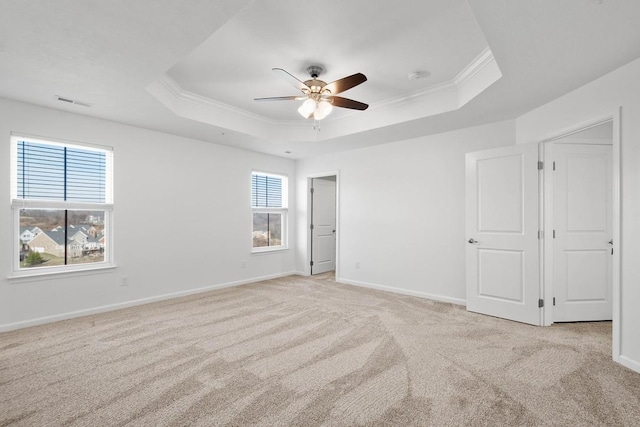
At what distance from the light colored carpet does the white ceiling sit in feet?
8.20

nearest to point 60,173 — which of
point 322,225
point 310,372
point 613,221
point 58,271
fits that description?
point 58,271

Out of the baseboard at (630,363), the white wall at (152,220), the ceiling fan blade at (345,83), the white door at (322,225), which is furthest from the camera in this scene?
the white door at (322,225)

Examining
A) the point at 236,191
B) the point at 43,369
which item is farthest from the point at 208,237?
the point at 43,369

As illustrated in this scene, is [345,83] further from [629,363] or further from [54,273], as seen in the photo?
[54,273]

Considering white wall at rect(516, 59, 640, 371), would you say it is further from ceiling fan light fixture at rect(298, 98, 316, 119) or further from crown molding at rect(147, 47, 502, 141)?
ceiling fan light fixture at rect(298, 98, 316, 119)

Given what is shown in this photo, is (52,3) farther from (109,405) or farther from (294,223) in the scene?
(294,223)

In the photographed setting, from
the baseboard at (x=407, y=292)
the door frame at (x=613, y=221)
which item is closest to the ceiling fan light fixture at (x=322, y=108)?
the door frame at (x=613, y=221)

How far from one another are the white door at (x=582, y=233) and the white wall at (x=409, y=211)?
78 centimetres

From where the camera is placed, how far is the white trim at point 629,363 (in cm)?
239

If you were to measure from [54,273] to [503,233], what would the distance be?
213 inches

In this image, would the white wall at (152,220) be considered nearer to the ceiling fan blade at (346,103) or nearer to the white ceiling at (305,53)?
the white ceiling at (305,53)

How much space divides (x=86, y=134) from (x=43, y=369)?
2739mm

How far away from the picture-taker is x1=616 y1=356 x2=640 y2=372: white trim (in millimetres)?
2389

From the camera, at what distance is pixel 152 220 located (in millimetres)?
4453
